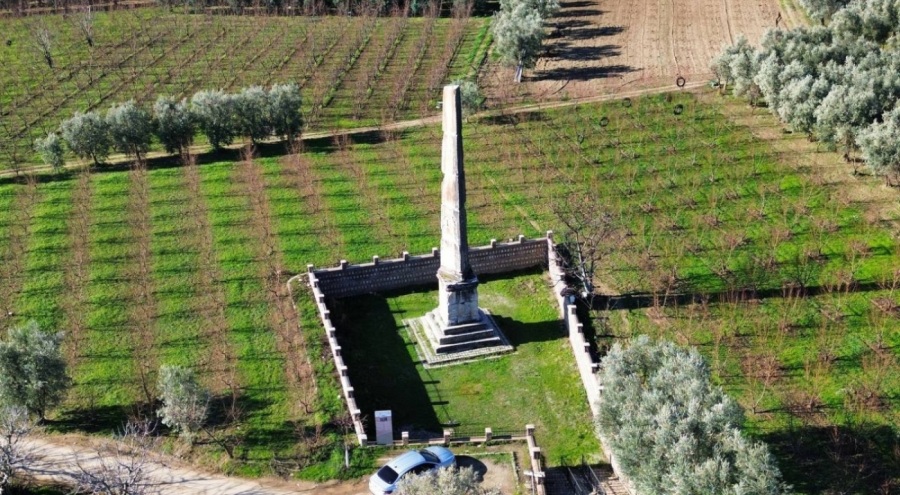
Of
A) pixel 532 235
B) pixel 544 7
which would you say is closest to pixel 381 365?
pixel 532 235

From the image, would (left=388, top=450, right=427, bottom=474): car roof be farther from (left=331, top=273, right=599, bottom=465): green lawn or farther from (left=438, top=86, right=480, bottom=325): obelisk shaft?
(left=438, top=86, right=480, bottom=325): obelisk shaft

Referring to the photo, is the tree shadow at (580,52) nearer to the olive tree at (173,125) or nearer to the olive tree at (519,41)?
the olive tree at (519,41)

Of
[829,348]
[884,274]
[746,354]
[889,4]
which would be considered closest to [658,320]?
[746,354]

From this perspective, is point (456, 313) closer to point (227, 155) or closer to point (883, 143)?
point (883, 143)

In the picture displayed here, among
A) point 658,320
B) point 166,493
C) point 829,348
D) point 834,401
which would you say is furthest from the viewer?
point 658,320

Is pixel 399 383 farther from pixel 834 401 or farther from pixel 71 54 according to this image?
pixel 71 54

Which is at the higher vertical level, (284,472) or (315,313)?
(315,313)

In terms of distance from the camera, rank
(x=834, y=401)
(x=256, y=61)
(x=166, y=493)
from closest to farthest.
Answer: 1. (x=166, y=493)
2. (x=834, y=401)
3. (x=256, y=61)
